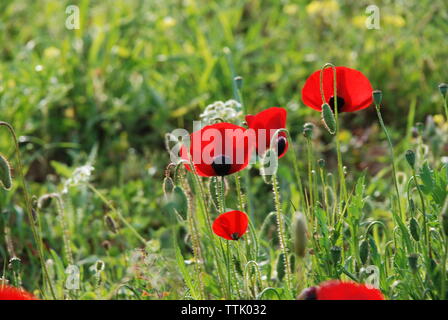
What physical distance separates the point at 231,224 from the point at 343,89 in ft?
1.32

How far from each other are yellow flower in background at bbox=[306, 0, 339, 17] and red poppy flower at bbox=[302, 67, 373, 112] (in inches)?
84.2

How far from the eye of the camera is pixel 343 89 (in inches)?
62.5

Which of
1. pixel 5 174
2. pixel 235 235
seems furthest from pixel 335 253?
pixel 5 174

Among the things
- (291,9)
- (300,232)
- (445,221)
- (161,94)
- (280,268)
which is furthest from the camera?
(291,9)

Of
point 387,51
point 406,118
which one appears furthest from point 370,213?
point 387,51

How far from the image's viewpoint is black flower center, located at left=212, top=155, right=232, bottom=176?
1.45 metres

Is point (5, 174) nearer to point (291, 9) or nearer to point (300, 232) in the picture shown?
point (300, 232)

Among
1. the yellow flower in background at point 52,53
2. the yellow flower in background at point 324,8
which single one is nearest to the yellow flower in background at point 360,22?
the yellow flower in background at point 324,8

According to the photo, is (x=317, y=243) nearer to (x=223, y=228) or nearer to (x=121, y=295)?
(x=223, y=228)

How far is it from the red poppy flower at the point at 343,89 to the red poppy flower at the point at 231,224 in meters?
0.31

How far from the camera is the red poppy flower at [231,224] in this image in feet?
4.66

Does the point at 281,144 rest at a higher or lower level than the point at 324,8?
lower

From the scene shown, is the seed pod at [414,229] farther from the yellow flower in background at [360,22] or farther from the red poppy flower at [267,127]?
the yellow flower in background at [360,22]
